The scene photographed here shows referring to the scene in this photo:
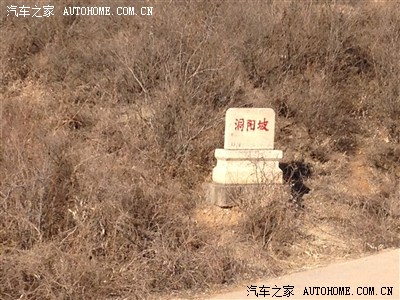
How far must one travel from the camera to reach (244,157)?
24.7ft

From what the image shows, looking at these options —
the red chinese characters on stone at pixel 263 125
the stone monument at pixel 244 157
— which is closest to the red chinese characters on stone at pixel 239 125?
the stone monument at pixel 244 157

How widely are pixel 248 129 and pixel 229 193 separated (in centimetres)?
77

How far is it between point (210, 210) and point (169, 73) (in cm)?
224

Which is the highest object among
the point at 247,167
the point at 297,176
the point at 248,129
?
the point at 248,129

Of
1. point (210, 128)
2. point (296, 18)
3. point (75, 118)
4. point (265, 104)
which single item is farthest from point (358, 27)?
point (75, 118)

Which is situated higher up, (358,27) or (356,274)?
(358,27)

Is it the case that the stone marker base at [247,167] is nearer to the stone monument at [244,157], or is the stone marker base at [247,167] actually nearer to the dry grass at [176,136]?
the stone monument at [244,157]

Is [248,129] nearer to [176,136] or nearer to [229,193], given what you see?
[229,193]

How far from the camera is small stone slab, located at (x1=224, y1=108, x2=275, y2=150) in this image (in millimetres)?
7527

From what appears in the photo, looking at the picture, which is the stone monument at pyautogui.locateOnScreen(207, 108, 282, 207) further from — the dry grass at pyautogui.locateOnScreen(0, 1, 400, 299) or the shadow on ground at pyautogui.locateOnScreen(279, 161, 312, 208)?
the shadow on ground at pyautogui.locateOnScreen(279, 161, 312, 208)

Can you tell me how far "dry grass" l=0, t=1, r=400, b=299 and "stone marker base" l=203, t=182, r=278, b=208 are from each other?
7.6 inches

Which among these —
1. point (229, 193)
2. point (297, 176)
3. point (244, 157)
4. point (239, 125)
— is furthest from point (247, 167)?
point (297, 176)

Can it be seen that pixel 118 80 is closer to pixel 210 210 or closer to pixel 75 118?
pixel 75 118

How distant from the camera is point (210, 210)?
24.6ft
